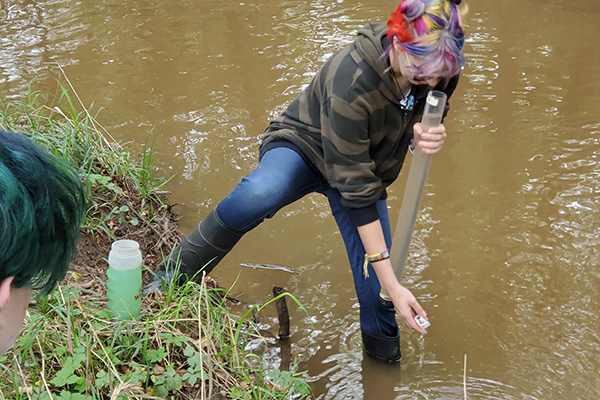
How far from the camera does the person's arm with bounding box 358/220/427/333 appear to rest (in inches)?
93.0

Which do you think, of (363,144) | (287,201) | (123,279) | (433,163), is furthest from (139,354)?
(433,163)

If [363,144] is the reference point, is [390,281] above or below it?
below

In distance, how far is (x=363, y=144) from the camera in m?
2.27

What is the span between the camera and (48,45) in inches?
226

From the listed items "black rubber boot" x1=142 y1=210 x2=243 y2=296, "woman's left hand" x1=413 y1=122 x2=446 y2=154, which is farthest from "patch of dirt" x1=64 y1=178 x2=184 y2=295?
"woman's left hand" x1=413 y1=122 x2=446 y2=154

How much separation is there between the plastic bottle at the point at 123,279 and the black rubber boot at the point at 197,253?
26cm

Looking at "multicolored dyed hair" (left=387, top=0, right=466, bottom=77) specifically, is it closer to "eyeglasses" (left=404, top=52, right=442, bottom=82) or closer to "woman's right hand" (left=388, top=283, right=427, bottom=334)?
"eyeglasses" (left=404, top=52, right=442, bottom=82)

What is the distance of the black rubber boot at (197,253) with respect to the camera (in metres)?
2.67

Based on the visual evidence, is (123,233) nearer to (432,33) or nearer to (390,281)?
(390,281)

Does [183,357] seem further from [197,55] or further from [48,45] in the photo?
[48,45]

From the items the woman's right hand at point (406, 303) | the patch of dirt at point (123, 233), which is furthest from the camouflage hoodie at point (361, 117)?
the patch of dirt at point (123, 233)

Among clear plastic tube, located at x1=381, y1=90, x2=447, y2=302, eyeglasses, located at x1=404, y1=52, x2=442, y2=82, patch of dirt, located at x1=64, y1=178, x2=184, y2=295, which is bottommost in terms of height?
patch of dirt, located at x1=64, y1=178, x2=184, y2=295

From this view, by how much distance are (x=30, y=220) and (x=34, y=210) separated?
24mm

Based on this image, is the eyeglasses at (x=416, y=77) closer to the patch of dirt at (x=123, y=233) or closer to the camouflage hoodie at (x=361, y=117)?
the camouflage hoodie at (x=361, y=117)
